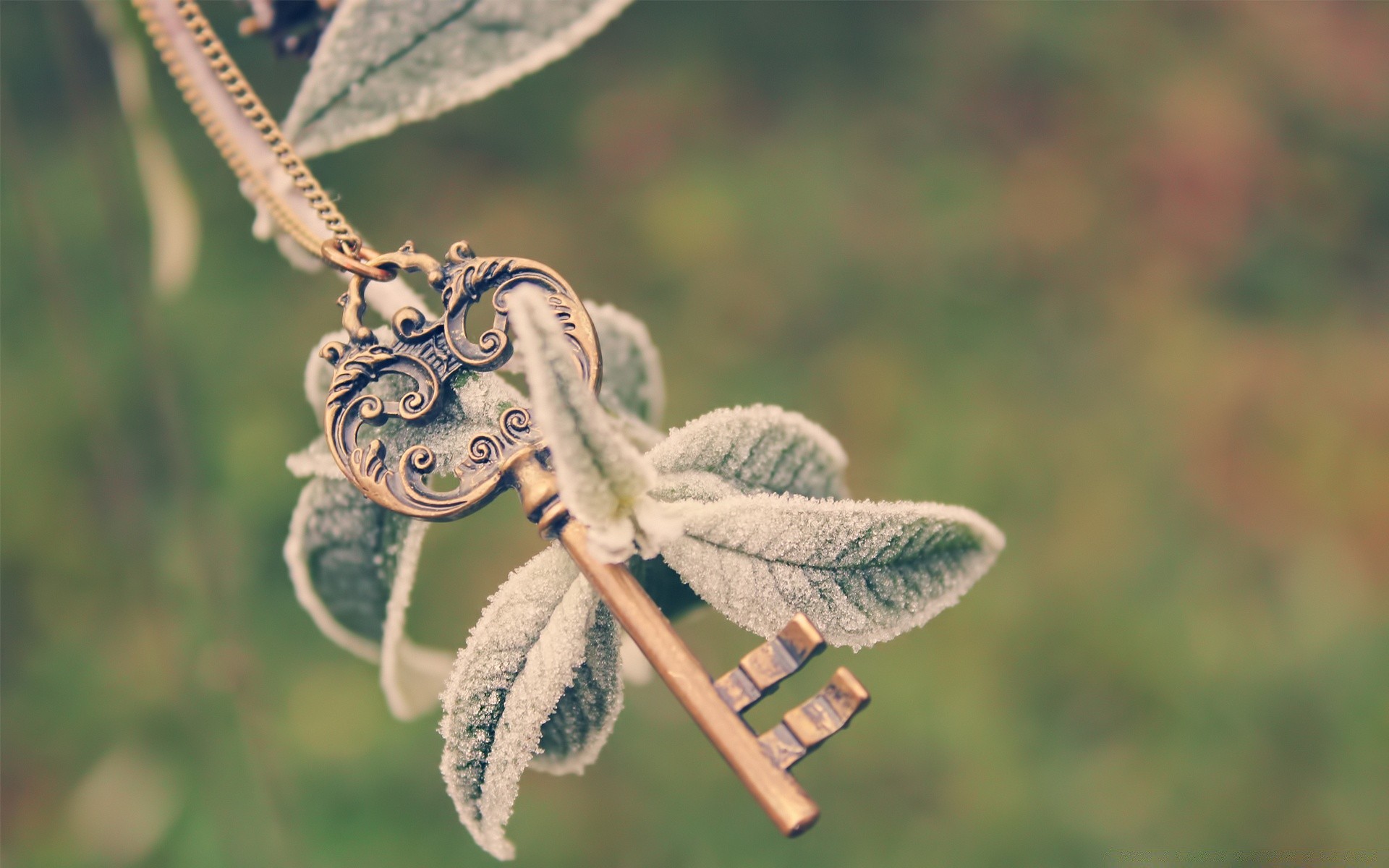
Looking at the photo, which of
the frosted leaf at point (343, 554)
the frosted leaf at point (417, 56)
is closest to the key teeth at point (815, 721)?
the frosted leaf at point (343, 554)

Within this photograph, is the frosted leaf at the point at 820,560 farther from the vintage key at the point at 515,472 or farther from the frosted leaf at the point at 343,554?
the frosted leaf at the point at 343,554

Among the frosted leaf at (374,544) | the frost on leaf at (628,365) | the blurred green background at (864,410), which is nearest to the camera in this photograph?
the frosted leaf at (374,544)

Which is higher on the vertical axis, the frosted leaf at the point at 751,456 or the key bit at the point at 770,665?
the frosted leaf at the point at 751,456

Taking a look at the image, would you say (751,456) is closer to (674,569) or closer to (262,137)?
(674,569)

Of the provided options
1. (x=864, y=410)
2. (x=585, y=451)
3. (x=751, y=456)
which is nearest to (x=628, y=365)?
(x=751, y=456)

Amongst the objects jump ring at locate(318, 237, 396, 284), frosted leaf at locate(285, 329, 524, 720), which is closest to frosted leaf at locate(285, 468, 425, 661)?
frosted leaf at locate(285, 329, 524, 720)

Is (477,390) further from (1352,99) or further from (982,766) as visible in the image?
(1352,99)

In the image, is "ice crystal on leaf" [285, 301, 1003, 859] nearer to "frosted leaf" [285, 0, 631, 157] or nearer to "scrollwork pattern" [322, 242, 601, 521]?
"scrollwork pattern" [322, 242, 601, 521]
